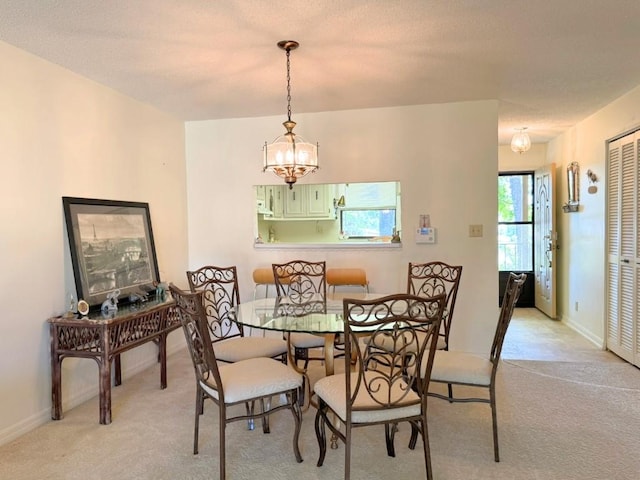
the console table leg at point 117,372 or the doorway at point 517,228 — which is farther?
the doorway at point 517,228

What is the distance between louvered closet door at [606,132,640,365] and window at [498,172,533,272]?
7.69ft

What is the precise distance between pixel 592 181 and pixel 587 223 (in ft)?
1.55

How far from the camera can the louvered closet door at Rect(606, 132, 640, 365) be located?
3.65 m

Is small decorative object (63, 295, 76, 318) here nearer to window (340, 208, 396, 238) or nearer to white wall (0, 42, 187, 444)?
white wall (0, 42, 187, 444)

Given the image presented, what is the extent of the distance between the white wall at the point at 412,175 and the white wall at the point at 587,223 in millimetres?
1188

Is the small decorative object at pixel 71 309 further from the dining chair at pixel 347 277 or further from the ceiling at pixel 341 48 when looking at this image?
the dining chair at pixel 347 277

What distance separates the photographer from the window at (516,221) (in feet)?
21.2

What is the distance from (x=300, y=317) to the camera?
8.73ft

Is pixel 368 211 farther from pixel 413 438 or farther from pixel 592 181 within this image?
pixel 413 438

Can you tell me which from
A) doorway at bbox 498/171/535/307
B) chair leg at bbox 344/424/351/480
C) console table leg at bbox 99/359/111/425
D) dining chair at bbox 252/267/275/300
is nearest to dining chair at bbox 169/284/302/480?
chair leg at bbox 344/424/351/480

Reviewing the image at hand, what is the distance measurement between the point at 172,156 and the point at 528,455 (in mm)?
3894

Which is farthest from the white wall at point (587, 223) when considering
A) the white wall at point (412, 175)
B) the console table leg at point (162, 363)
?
the console table leg at point (162, 363)

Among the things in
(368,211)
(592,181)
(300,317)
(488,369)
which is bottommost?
(488,369)

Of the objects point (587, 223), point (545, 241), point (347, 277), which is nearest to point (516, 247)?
point (545, 241)
